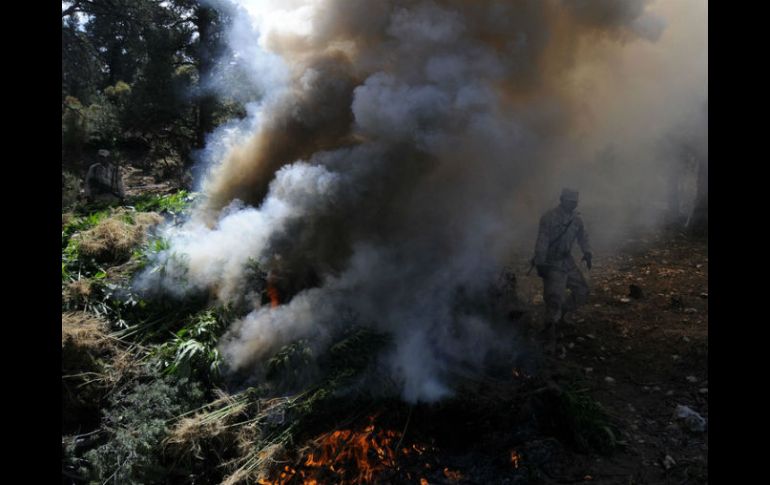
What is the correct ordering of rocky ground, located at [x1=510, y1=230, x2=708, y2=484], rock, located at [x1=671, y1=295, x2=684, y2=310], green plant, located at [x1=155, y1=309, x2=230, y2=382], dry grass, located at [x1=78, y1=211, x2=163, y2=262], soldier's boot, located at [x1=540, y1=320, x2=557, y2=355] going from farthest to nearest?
dry grass, located at [x1=78, y1=211, x2=163, y2=262] → rock, located at [x1=671, y1=295, x2=684, y2=310] → soldier's boot, located at [x1=540, y1=320, x2=557, y2=355] → green plant, located at [x1=155, y1=309, x2=230, y2=382] → rocky ground, located at [x1=510, y1=230, x2=708, y2=484]

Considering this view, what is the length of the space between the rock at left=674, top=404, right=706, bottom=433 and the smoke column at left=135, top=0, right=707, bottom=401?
227 centimetres

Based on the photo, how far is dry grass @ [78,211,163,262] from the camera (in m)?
8.35

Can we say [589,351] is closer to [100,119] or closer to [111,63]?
[100,119]

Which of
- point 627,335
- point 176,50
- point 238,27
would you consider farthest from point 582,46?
point 176,50

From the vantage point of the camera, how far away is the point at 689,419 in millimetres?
5406

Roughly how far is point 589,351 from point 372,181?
13.5ft

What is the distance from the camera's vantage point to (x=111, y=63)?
76.1ft

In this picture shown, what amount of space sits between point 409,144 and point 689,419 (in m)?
5.08

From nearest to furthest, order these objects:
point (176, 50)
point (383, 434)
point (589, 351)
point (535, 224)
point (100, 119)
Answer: point (383, 434)
point (589, 351)
point (535, 224)
point (176, 50)
point (100, 119)

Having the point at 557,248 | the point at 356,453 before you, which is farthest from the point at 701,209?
the point at 356,453

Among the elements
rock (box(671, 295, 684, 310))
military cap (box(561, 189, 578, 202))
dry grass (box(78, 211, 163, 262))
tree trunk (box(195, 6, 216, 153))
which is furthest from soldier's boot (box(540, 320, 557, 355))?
tree trunk (box(195, 6, 216, 153))

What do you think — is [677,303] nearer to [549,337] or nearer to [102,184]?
[549,337]

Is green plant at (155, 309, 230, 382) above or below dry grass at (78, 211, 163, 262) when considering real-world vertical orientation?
below

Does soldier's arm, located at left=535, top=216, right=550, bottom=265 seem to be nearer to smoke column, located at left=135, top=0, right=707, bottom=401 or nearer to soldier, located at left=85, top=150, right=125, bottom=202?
smoke column, located at left=135, top=0, right=707, bottom=401
